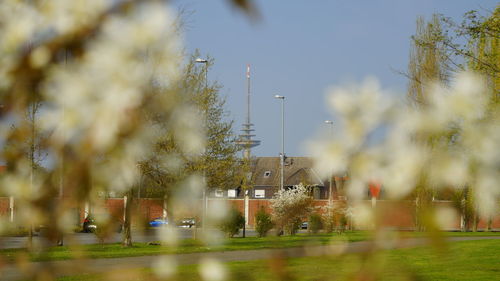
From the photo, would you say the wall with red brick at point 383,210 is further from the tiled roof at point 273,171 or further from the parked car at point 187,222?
the tiled roof at point 273,171

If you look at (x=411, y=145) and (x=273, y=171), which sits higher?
(x=273, y=171)

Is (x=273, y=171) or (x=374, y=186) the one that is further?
(x=273, y=171)

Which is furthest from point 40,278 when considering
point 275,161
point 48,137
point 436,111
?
point 275,161

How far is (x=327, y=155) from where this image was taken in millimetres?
1125

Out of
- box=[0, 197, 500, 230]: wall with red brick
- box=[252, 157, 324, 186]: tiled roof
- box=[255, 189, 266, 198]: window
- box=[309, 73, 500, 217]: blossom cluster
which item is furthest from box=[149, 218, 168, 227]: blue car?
box=[255, 189, 266, 198]: window

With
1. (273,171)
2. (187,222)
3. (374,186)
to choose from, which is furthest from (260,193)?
(374,186)

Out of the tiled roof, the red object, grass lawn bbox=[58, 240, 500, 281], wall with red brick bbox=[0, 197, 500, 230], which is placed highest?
the tiled roof

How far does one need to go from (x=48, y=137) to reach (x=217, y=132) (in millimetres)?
22760

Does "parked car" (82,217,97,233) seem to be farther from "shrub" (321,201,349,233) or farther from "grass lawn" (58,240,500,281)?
"shrub" (321,201,349,233)

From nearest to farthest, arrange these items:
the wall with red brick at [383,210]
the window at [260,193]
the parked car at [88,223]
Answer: the wall with red brick at [383,210]
the parked car at [88,223]
the window at [260,193]

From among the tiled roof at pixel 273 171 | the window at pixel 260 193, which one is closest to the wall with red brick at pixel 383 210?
the tiled roof at pixel 273 171

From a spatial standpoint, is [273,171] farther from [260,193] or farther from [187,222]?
[187,222]

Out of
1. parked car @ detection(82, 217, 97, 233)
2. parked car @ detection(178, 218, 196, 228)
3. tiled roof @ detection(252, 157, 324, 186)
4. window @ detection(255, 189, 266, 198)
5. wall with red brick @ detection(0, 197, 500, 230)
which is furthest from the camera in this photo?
window @ detection(255, 189, 266, 198)

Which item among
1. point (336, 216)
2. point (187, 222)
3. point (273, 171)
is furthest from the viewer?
point (273, 171)
